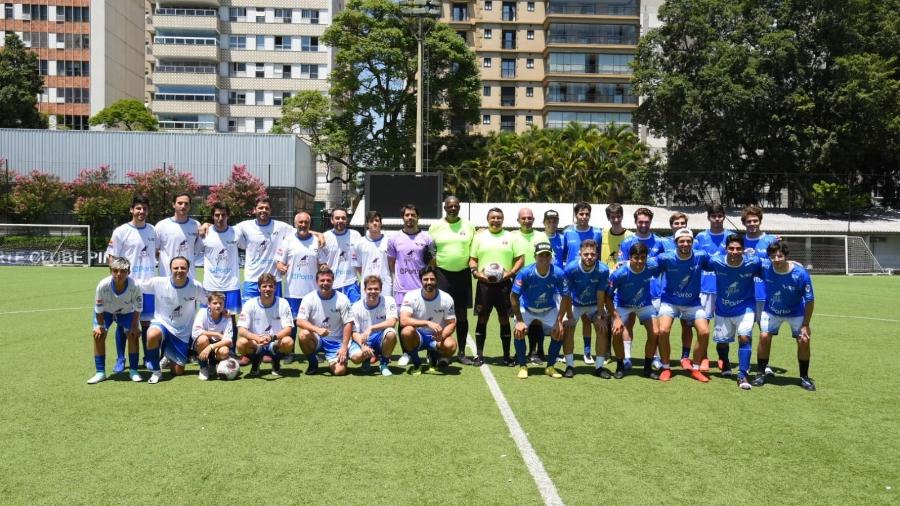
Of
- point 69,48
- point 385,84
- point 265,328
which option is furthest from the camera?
point 69,48

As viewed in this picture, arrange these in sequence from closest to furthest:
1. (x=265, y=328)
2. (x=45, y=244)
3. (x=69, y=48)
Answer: (x=265, y=328), (x=45, y=244), (x=69, y=48)

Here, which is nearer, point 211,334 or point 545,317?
point 211,334

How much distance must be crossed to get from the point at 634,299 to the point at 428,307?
237 cm

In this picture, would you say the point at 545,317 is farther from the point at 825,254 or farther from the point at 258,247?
the point at 825,254

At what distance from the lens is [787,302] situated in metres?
7.96

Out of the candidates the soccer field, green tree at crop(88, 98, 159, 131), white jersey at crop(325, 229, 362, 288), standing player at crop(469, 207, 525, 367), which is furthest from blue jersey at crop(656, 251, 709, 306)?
green tree at crop(88, 98, 159, 131)

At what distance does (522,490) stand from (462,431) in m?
1.35

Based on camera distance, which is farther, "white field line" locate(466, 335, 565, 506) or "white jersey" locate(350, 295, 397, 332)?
"white jersey" locate(350, 295, 397, 332)

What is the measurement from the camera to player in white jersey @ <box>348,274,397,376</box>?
8.27m

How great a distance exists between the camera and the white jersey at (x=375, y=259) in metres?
9.50

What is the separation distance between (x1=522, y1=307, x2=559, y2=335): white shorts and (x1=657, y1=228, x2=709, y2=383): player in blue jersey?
1201 mm

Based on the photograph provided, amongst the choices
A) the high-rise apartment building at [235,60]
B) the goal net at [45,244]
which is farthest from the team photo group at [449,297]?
the high-rise apartment building at [235,60]

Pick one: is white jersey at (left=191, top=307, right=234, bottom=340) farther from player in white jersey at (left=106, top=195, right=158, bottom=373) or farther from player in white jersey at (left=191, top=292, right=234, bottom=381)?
player in white jersey at (left=106, top=195, right=158, bottom=373)

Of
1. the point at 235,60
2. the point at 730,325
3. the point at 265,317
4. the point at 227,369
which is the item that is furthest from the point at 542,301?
the point at 235,60
